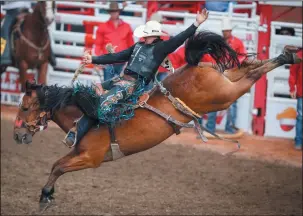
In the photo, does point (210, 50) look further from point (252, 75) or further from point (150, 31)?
point (150, 31)

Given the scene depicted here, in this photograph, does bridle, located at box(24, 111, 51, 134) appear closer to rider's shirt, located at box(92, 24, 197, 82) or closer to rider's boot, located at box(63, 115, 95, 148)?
Answer: rider's boot, located at box(63, 115, 95, 148)

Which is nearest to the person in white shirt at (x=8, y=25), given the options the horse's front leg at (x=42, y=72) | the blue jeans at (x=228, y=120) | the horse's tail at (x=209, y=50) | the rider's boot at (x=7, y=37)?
the rider's boot at (x=7, y=37)

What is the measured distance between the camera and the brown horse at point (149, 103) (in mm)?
6199

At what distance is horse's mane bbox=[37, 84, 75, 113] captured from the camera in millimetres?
6395

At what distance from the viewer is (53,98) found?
21.0 feet

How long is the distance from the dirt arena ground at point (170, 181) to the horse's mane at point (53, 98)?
1.52m

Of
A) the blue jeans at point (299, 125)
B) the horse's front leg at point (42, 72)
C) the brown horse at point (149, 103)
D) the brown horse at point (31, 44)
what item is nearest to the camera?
the brown horse at point (149, 103)

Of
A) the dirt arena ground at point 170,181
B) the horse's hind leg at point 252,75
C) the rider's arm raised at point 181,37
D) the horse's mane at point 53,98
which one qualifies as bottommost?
A: the dirt arena ground at point 170,181

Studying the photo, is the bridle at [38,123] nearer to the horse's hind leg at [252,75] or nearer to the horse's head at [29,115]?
the horse's head at [29,115]

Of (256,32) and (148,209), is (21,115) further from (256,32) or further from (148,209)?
(256,32)

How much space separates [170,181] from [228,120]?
2616 millimetres

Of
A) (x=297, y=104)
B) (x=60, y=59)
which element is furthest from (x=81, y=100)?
(x=60, y=59)

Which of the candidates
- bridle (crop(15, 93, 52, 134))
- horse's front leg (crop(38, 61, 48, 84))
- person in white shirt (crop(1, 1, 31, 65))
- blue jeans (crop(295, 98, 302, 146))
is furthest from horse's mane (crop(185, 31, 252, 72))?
person in white shirt (crop(1, 1, 31, 65))

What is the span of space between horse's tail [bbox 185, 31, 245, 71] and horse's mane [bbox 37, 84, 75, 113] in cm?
120
